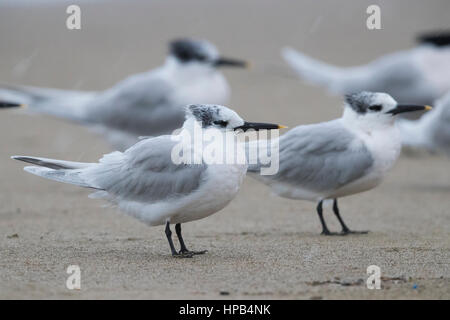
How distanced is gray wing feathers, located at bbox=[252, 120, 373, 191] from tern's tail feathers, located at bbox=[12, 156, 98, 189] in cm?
135

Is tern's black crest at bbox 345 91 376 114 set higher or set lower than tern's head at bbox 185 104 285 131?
higher

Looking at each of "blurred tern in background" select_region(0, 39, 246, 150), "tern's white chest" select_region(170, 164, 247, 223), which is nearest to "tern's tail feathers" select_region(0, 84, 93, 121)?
"blurred tern in background" select_region(0, 39, 246, 150)

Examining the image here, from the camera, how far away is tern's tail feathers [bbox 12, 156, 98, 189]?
4861 mm

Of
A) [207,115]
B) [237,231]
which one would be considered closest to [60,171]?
[207,115]

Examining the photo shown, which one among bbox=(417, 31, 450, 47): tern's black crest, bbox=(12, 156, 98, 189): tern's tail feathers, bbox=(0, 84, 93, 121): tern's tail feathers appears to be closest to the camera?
bbox=(12, 156, 98, 189): tern's tail feathers

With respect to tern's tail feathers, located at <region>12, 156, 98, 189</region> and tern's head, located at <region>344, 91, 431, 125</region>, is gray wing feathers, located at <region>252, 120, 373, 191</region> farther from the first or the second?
tern's tail feathers, located at <region>12, 156, 98, 189</region>

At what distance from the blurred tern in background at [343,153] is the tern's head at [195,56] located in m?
3.27

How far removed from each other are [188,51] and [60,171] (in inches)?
165

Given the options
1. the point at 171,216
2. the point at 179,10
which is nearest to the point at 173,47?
the point at 171,216

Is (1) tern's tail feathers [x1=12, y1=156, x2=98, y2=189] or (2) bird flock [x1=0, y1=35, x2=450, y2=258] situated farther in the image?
(1) tern's tail feathers [x1=12, y1=156, x2=98, y2=189]

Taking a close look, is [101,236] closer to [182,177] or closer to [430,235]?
[182,177]

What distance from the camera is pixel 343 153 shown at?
18.2 feet

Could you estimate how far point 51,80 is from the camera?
49.1 feet

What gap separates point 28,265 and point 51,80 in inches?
432
